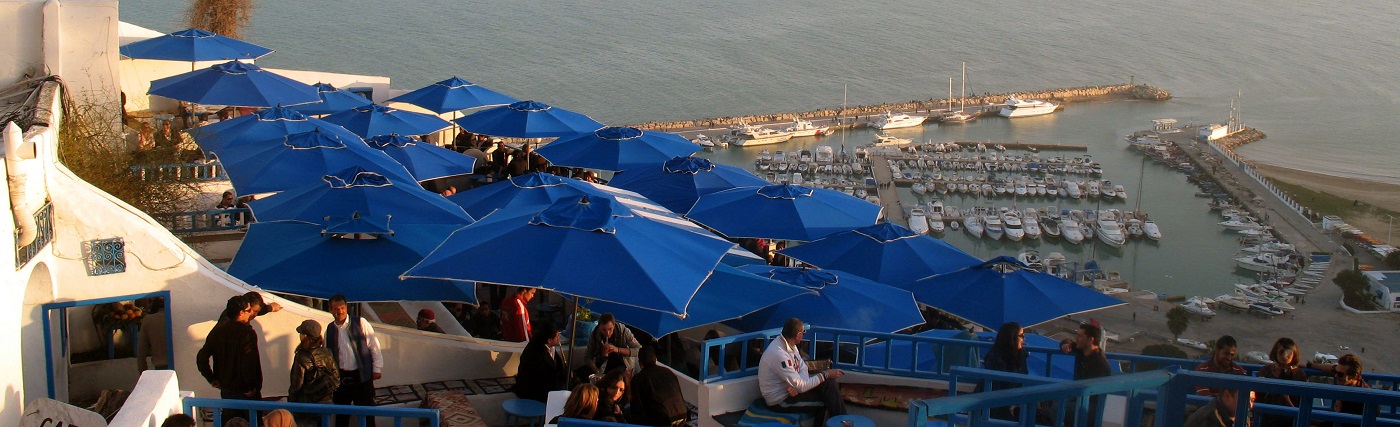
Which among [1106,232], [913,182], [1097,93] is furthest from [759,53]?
[1106,232]

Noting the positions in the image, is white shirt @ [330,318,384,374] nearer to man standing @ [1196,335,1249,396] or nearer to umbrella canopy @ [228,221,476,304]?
umbrella canopy @ [228,221,476,304]

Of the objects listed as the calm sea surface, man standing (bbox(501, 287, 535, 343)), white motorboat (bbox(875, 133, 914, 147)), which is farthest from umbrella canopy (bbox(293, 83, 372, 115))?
white motorboat (bbox(875, 133, 914, 147))

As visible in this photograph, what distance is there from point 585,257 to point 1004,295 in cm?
361

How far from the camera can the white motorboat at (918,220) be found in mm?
44688

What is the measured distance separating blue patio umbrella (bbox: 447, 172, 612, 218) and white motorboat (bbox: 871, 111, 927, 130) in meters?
52.8

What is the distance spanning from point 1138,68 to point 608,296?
73941 mm

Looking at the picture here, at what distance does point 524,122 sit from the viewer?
12250 millimetres

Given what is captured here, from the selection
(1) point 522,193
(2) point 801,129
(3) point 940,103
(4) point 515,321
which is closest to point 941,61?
(3) point 940,103

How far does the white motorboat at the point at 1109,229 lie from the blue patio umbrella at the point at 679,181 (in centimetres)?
3648

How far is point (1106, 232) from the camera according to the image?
4484cm

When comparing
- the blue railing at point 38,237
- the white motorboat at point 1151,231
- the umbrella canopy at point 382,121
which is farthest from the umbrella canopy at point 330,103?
the white motorboat at point 1151,231

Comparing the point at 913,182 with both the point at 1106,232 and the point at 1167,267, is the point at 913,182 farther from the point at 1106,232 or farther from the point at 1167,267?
the point at 1167,267

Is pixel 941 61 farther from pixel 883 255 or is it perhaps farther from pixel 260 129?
pixel 260 129

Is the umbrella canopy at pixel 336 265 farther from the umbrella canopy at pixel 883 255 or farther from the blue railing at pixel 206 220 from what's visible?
the umbrella canopy at pixel 883 255
